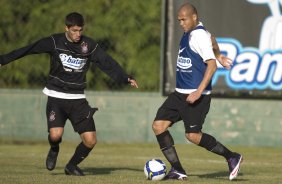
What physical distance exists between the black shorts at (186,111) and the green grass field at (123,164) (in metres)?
0.66

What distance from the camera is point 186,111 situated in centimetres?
1101

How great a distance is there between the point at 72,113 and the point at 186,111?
58.8 inches

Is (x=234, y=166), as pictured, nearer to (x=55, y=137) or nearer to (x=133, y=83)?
(x=133, y=83)

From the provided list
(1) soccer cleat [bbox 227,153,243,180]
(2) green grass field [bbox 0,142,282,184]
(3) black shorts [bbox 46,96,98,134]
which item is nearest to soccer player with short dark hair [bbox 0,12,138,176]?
(3) black shorts [bbox 46,96,98,134]

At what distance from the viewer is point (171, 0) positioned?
17094mm

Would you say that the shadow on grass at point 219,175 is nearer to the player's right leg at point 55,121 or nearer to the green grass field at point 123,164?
the green grass field at point 123,164

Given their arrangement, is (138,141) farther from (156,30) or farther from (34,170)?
(34,170)

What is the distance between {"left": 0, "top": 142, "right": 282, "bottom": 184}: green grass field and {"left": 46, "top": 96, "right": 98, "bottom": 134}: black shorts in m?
0.62

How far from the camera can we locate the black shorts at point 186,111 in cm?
1096

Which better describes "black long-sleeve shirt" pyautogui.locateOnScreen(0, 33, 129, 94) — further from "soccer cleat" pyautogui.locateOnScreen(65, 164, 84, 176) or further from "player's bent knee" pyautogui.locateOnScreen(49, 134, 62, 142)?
"soccer cleat" pyautogui.locateOnScreen(65, 164, 84, 176)

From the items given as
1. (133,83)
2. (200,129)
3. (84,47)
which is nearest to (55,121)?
(84,47)

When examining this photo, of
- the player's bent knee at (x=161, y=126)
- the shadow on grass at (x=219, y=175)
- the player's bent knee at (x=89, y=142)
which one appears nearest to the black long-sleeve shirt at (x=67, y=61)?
the player's bent knee at (x=89, y=142)

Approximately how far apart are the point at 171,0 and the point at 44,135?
347 centimetres

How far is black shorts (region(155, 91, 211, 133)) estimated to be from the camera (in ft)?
36.0
